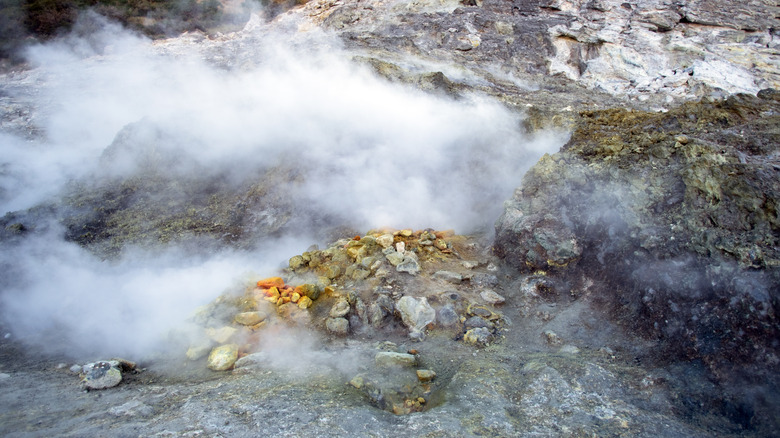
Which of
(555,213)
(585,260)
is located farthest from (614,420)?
(555,213)

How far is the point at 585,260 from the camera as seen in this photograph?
409 centimetres

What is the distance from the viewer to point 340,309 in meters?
4.00

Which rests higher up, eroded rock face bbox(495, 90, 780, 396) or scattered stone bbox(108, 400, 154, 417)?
eroded rock face bbox(495, 90, 780, 396)

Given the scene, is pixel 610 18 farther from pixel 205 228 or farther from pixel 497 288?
pixel 205 228

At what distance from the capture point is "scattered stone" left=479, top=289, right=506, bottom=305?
408cm

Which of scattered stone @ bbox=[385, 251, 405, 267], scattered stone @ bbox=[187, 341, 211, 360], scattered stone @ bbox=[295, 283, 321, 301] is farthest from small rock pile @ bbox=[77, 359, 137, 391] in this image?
scattered stone @ bbox=[385, 251, 405, 267]

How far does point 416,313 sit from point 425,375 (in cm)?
80

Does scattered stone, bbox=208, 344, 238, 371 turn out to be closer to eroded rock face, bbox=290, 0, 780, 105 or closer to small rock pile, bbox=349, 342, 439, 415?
small rock pile, bbox=349, 342, 439, 415

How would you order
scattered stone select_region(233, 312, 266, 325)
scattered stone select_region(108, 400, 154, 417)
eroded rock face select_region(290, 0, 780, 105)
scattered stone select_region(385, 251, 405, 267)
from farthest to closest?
eroded rock face select_region(290, 0, 780, 105) → scattered stone select_region(385, 251, 405, 267) → scattered stone select_region(233, 312, 266, 325) → scattered stone select_region(108, 400, 154, 417)

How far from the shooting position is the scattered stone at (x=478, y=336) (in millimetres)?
3547

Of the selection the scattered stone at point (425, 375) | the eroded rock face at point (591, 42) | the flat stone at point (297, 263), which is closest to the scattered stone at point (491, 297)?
the scattered stone at point (425, 375)

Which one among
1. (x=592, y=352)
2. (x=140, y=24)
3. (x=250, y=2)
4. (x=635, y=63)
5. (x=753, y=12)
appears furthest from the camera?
(x=250, y=2)

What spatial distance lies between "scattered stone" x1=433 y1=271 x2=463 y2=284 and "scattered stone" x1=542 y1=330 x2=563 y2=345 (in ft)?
3.55

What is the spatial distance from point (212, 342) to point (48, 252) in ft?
13.7
